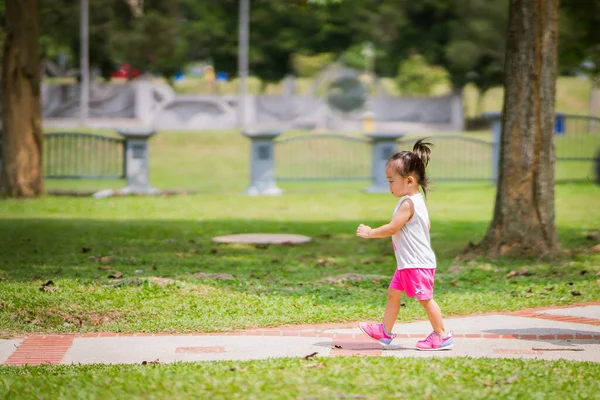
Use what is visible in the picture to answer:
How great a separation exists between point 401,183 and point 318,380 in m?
1.86

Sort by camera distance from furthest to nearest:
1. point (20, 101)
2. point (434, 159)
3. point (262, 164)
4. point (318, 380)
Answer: point (434, 159)
point (262, 164)
point (20, 101)
point (318, 380)

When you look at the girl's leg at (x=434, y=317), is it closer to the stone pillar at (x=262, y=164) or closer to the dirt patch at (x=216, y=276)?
the dirt patch at (x=216, y=276)

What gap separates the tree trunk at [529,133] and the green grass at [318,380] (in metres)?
5.69

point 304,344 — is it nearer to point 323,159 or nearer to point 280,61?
point 323,159

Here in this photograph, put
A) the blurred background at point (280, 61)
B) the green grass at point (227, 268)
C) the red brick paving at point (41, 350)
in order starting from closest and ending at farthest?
1. the red brick paving at point (41, 350)
2. the green grass at point (227, 268)
3. the blurred background at point (280, 61)

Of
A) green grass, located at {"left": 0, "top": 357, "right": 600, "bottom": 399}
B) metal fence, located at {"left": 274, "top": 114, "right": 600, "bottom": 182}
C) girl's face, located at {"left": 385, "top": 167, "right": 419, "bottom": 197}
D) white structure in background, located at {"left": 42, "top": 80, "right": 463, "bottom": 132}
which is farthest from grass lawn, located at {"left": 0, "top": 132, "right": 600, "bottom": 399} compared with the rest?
white structure in background, located at {"left": 42, "top": 80, "right": 463, "bottom": 132}

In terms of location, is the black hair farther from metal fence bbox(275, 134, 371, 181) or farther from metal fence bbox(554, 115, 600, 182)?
metal fence bbox(554, 115, 600, 182)

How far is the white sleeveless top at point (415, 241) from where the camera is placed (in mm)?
7062

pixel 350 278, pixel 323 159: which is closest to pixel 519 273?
pixel 350 278

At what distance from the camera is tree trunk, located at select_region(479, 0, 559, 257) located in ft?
39.1

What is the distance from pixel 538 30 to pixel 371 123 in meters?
33.0

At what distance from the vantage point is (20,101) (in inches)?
837

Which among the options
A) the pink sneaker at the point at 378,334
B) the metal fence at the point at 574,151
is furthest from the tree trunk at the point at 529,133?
the metal fence at the point at 574,151

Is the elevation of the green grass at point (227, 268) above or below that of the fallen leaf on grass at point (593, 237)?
below
